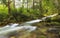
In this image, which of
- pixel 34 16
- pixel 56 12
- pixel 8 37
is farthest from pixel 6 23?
pixel 56 12

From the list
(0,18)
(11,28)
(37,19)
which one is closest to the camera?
(11,28)

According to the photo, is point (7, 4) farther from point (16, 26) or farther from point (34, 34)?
point (34, 34)

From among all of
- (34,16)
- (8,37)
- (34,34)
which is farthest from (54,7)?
(8,37)

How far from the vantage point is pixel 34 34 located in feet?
15.1

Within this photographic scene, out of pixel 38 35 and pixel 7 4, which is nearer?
pixel 38 35

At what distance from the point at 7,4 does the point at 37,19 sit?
1576 millimetres

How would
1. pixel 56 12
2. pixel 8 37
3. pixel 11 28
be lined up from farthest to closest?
pixel 56 12 → pixel 11 28 → pixel 8 37

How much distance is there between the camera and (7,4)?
6.90 metres

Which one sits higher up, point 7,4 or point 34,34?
point 7,4

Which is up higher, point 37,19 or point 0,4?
point 0,4

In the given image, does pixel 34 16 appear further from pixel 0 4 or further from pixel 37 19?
pixel 0 4

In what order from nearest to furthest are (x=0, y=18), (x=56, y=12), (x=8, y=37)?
(x=8, y=37), (x=0, y=18), (x=56, y=12)

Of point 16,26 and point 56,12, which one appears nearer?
point 16,26

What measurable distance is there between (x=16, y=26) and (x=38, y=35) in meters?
1.19
